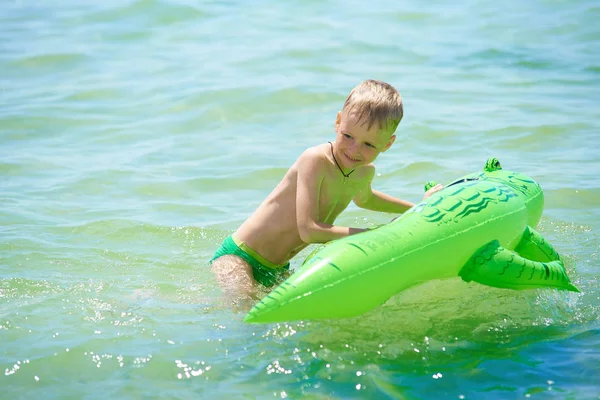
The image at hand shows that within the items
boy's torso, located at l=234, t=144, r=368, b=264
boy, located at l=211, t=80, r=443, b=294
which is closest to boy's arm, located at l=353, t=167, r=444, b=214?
boy, located at l=211, t=80, r=443, b=294

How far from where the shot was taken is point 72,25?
12.0m

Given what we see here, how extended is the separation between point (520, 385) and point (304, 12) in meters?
10.2

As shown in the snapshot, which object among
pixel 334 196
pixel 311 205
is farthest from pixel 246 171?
pixel 311 205

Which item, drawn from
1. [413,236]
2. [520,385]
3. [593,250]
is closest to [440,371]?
[520,385]

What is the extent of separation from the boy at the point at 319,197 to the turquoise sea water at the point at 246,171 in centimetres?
27

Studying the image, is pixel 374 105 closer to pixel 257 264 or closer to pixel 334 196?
pixel 334 196

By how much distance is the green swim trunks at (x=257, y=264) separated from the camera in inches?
171

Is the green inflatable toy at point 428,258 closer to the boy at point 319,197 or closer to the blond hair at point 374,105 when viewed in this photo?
the boy at point 319,197

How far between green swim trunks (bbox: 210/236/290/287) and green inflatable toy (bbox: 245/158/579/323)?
631 mm

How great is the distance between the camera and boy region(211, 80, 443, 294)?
3.86 m

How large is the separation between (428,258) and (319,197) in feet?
2.47

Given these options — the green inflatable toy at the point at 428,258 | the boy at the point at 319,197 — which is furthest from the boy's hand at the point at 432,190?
the green inflatable toy at the point at 428,258

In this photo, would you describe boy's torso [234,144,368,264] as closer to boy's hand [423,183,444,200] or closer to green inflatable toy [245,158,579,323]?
boy's hand [423,183,444,200]

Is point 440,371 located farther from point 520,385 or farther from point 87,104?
point 87,104
